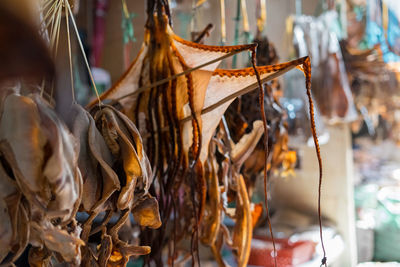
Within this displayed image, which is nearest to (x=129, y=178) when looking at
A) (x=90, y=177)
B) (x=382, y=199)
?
(x=90, y=177)

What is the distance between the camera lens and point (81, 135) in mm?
311

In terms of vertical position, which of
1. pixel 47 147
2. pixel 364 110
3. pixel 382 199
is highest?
pixel 47 147

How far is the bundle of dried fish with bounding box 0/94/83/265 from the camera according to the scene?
259mm

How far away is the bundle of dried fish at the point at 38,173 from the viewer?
0.26 metres

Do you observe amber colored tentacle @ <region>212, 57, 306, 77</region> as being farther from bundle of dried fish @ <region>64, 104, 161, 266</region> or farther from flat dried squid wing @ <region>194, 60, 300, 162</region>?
bundle of dried fish @ <region>64, 104, 161, 266</region>

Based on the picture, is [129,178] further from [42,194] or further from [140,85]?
[140,85]

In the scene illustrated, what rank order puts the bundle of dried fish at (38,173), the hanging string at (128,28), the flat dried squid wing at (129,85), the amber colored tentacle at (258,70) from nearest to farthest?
the bundle of dried fish at (38,173)
the amber colored tentacle at (258,70)
the flat dried squid wing at (129,85)
the hanging string at (128,28)

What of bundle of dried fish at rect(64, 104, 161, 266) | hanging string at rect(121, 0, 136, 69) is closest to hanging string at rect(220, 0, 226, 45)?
hanging string at rect(121, 0, 136, 69)

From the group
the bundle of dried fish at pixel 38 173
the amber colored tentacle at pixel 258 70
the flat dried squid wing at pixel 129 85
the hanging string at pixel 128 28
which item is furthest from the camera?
the hanging string at pixel 128 28

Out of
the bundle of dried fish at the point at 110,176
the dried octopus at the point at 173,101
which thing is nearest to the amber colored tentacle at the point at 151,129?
the dried octopus at the point at 173,101

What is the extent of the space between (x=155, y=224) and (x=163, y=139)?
158mm

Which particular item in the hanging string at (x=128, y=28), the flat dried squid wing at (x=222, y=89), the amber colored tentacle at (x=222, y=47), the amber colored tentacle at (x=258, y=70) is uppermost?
the hanging string at (x=128, y=28)

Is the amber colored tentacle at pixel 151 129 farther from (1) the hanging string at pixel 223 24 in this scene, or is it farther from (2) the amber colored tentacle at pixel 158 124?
(1) the hanging string at pixel 223 24

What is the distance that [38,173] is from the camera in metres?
0.26
